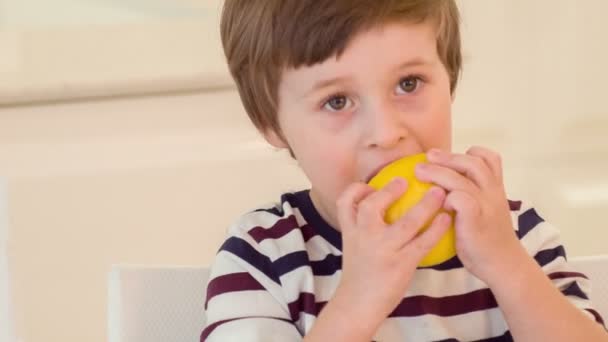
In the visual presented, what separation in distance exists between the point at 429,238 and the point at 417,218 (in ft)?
0.06

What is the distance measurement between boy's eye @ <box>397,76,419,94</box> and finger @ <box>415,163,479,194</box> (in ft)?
0.29

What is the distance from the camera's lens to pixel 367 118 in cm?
70

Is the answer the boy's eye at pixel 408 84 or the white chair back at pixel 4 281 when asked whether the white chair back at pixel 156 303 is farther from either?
the white chair back at pixel 4 281

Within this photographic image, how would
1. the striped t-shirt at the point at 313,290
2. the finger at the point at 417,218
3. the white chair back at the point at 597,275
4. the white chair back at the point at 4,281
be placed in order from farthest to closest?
the white chair back at the point at 4,281, the white chair back at the point at 597,275, the striped t-shirt at the point at 313,290, the finger at the point at 417,218

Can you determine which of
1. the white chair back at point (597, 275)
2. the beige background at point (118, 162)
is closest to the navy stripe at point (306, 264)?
the white chair back at point (597, 275)

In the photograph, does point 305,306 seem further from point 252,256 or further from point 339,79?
point 339,79

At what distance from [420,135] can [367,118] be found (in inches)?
2.0

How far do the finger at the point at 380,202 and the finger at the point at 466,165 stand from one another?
3 cm

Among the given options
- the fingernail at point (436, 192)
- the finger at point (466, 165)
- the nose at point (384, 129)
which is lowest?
the fingernail at point (436, 192)

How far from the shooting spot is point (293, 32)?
28.3 inches

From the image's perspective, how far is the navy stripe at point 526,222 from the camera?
0.81 meters

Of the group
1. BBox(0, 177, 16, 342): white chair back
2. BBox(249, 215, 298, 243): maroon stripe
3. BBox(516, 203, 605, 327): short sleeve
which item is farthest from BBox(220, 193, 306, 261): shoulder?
BBox(0, 177, 16, 342): white chair back

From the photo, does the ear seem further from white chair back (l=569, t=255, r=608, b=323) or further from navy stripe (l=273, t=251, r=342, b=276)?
white chair back (l=569, t=255, r=608, b=323)

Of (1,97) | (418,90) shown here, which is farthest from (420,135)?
(1,97)
